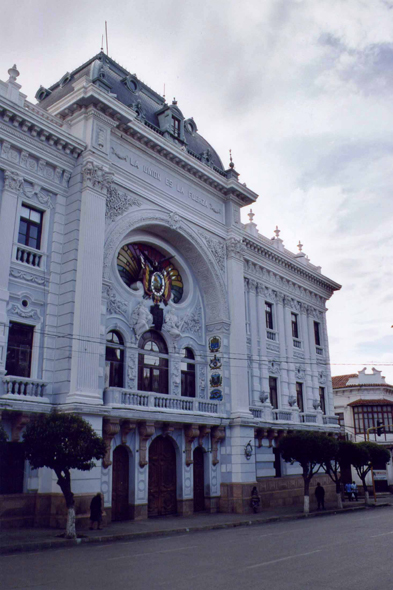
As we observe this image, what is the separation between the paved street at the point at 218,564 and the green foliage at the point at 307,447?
370 inches

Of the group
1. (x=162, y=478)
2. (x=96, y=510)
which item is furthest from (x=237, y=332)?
(x=96, y=510)

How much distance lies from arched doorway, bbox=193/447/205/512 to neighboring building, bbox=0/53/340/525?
3.6 inches

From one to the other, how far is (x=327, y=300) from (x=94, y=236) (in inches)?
951

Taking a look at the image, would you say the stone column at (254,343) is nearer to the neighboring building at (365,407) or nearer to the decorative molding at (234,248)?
the decorative molding at (234,248)

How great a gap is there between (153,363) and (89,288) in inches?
239

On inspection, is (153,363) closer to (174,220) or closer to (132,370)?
(132,370)

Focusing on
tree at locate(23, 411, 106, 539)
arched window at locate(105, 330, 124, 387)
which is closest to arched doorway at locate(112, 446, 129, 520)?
arched window at locate(105, 330, 124, 387)

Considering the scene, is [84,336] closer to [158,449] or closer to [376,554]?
[158,449]

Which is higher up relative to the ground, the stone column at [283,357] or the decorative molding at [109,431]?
the stone column at [283,357]

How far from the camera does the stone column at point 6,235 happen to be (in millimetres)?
18984

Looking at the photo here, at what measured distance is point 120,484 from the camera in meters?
22.2

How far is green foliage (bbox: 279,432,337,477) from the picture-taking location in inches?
1075

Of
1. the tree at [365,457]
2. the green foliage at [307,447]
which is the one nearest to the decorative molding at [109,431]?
the green foliage at [307,447]

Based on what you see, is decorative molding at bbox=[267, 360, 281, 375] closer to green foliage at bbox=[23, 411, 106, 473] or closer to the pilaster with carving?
the pilaster with carving
